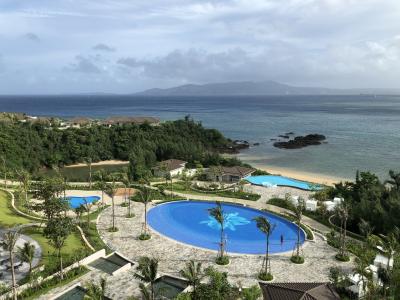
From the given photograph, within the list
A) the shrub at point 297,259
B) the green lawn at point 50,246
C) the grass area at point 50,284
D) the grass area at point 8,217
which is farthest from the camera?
the grass area at point 8,217

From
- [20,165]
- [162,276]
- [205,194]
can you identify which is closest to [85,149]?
[20,165]

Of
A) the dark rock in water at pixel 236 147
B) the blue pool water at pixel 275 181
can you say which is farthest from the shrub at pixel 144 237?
the dark rock in water at pixel 236 147

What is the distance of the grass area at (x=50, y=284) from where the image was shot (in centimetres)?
2194

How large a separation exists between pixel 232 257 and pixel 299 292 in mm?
10169

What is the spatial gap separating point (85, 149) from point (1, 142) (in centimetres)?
1431

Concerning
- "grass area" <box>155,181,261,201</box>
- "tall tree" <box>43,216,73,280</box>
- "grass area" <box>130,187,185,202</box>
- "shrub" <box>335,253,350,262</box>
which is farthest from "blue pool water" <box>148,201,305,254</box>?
"tall tree" <box>43,216,73,280</box>

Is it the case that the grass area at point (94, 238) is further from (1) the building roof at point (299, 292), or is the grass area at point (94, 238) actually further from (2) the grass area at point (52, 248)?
(1) the building roof at point (299, 292)

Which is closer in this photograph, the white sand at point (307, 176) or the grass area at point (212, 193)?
the grass area at point (212, 193)

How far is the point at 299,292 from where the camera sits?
1834cm

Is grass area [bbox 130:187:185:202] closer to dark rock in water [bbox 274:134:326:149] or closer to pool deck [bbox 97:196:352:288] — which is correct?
pool deck [bbox 97:196:352:288]

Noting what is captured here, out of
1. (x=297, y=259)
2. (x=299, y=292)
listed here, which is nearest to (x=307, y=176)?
(x=297, y=259)

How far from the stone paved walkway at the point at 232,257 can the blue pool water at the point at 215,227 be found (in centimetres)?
178

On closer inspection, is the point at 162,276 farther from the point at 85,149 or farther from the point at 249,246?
the point at 85,149

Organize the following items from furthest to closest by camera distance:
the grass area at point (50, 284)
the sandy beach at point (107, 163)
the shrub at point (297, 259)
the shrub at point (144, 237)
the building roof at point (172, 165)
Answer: the sandy beach at point (107, 163)
the building roof at point (172, 165)
the shrub at point (144, 237)
the shrub at point (297, 259)
the grass area at point (50, 284)
